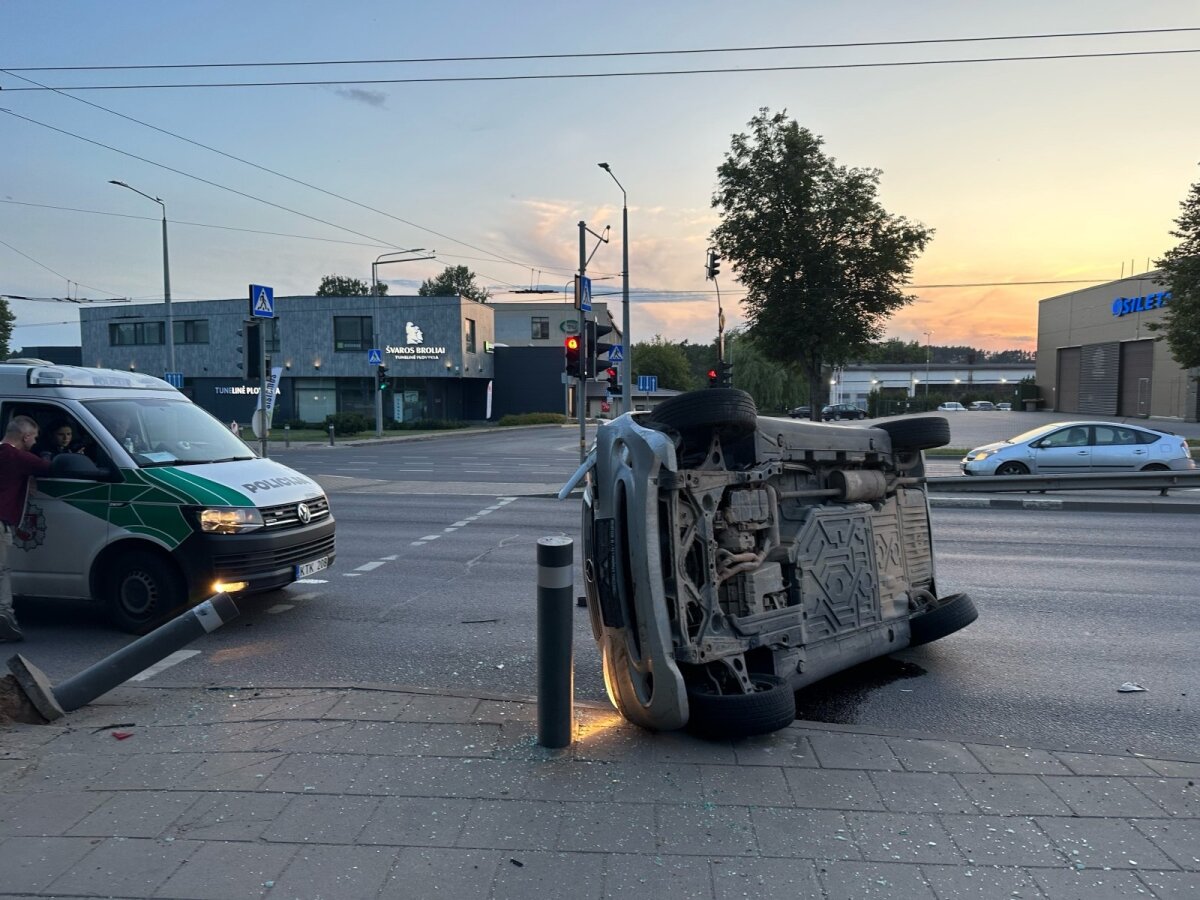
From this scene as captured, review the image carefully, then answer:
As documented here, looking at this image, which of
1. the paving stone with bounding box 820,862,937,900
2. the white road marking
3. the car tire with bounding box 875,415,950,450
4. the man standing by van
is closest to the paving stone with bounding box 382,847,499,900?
the paving stone with bounding box 820,862,937,900

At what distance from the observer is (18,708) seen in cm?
440

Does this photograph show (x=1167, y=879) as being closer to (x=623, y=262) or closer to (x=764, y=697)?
(x=764, y=697)

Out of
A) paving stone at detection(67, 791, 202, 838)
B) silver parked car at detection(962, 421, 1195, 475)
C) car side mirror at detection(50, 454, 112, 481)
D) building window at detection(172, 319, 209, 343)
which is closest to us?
paving stone at detection(67, 791, 202, 838)

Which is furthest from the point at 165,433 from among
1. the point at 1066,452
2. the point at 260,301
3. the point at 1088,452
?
the point at 1088,452

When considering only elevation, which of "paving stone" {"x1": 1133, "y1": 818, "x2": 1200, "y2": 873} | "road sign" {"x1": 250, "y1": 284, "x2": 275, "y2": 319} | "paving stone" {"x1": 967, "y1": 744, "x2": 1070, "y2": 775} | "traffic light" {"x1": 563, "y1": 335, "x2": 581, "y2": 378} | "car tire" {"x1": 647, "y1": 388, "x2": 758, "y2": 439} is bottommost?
"paving stone" {"x1": 967, "y1": 744, "x2": 1070, "y2": 775}

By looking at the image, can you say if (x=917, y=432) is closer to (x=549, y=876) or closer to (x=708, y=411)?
(x=708, y=411)

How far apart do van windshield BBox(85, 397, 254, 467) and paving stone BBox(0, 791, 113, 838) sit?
3378 mm

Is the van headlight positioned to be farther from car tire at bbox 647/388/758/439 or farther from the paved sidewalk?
car tire at bbox 647/388/758/439

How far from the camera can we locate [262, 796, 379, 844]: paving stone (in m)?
3.12

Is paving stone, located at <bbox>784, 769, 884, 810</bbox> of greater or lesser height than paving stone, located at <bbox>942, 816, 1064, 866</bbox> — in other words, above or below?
below

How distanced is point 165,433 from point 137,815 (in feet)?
14.3

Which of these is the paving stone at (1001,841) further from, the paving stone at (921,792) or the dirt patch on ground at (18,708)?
the dirt patch on ground at (18,708)

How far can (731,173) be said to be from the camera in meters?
24.3

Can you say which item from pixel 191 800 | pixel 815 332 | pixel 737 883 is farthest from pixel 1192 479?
pixel 191 800
